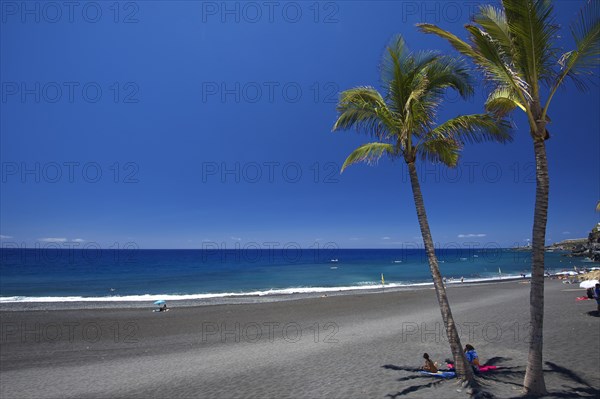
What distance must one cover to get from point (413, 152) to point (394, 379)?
6.19m

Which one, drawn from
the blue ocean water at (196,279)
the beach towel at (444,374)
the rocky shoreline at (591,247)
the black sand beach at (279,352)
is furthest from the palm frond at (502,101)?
the rocky shoreline at (591,247)

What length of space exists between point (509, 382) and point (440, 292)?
9.64 ft

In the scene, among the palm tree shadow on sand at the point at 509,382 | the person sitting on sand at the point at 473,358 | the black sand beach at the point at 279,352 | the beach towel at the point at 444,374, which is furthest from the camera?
the person sitting on sand at the point at 473,358

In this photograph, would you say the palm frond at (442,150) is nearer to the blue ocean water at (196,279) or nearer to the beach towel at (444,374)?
the beach towel at (444,374)

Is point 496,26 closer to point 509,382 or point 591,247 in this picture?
point 509,382

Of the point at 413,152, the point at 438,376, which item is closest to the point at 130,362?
the point at 438,376

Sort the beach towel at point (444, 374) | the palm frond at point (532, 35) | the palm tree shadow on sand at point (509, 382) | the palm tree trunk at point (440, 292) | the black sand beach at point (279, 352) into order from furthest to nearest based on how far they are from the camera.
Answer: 1. the black sand beach at point (279, 352)
2. the beach towel at point (444, 374)
3. the palm tree trunk at point (440, 292)
4. the palm tree shadow on sand at point (509, 382)
5. the palm frond at point (532, 35)

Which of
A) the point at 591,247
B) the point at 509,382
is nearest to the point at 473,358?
the point at 509,382

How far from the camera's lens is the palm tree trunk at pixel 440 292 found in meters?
8.18

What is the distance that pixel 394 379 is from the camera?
9.54 m

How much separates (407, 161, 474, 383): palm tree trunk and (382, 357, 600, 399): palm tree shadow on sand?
0.44m

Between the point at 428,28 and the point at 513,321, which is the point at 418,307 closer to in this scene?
the point at 513,321

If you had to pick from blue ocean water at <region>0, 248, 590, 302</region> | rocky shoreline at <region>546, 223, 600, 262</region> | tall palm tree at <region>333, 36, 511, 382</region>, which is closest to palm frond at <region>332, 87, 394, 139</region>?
tall palm tree at <region>333, 36, 511, 382</region>

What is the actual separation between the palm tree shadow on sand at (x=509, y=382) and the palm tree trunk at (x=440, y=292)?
44 centimetres
